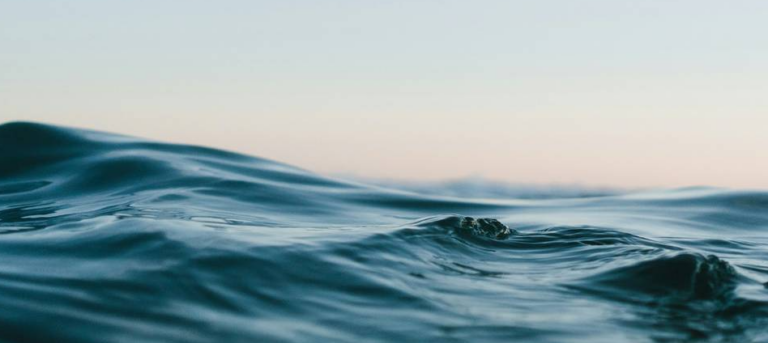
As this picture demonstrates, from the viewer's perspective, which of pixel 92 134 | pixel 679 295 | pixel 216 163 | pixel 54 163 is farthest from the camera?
pixel 92 134

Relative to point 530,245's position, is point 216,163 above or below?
above

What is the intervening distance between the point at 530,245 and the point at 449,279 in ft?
4.78

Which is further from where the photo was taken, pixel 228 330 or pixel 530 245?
pixel 530 245

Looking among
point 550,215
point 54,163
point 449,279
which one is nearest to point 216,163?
point 54,163

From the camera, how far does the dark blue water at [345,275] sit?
10.2ft

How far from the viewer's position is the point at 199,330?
294 cm

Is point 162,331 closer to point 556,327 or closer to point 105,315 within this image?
point 105,315

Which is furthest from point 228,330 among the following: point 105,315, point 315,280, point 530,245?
point 530,245

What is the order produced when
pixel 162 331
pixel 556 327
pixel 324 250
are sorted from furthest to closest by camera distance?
pixel 324 250 → pixel 556 327 → pixel 162 331

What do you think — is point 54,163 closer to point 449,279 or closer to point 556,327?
point 449,279

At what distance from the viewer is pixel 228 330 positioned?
9.73 feet

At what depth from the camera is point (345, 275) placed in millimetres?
3957

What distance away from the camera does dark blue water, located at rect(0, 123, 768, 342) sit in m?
3.11

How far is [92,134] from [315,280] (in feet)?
24.9
